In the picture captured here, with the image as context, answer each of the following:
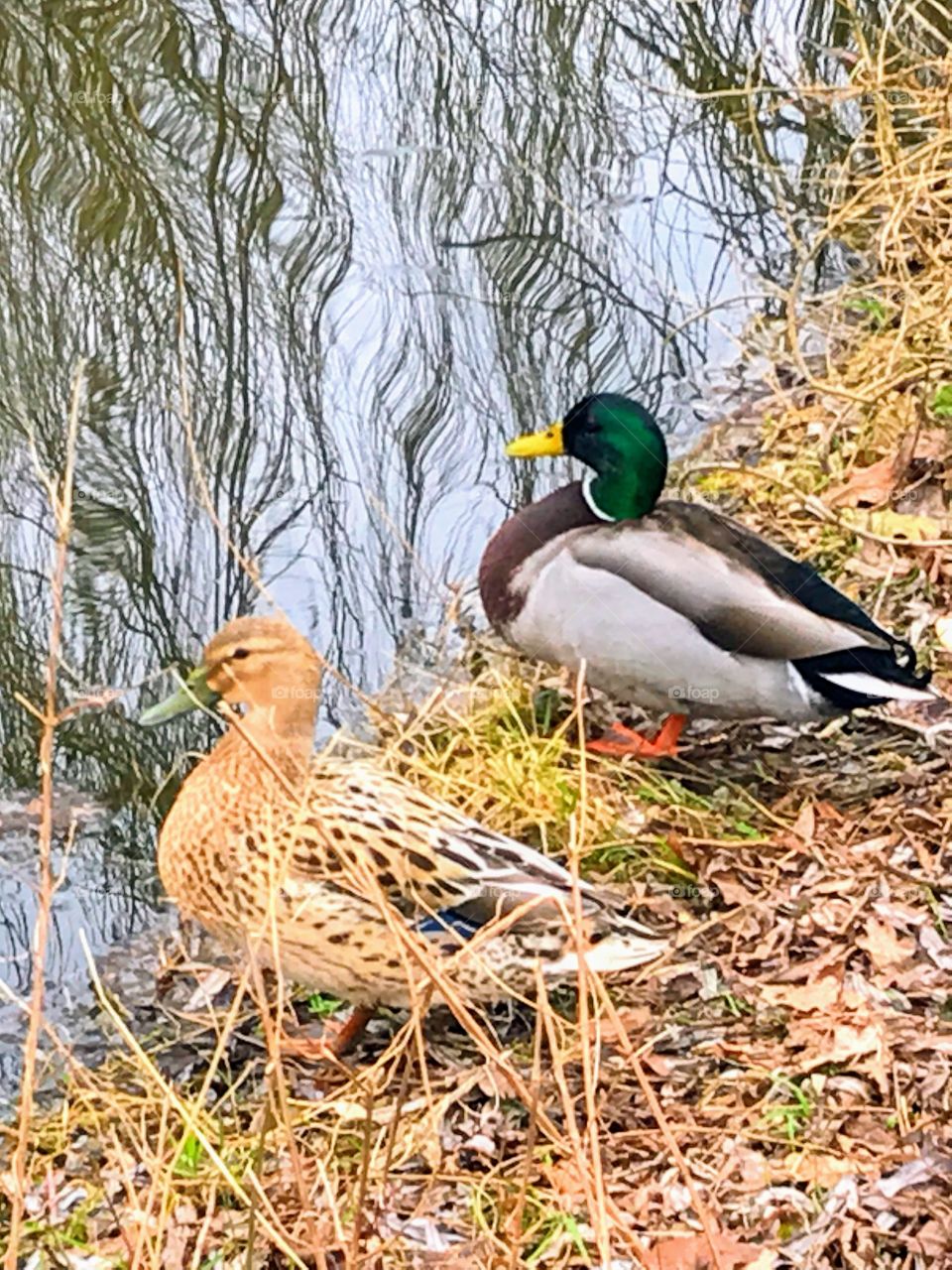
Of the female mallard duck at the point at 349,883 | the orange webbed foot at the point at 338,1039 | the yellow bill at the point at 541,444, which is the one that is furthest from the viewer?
the yellow bill at the point at 541,444

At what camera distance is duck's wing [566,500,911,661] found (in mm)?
3850

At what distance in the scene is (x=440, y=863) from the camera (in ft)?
10.5

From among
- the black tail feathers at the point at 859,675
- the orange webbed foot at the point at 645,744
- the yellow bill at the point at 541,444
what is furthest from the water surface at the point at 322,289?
the black tail feathers at the point at 859,675

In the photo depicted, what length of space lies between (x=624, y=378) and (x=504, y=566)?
244 cm

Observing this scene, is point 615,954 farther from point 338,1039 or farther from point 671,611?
point 671,611

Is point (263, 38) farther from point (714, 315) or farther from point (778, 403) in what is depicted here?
point (778, 403)

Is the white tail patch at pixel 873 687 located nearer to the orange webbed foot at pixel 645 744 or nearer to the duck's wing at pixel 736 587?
the duck's wing at pixel 736 587

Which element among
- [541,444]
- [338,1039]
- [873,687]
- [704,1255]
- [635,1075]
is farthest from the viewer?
[541,444]

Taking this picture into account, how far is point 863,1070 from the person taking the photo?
9.95ft

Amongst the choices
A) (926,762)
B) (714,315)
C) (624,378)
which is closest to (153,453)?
(624,378)

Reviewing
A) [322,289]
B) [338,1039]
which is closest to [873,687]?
[338,1039]

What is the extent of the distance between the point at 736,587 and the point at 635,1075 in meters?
1.38

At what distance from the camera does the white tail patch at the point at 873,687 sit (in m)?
3.76

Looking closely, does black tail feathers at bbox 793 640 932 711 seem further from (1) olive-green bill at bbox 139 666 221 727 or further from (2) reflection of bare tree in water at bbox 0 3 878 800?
(2) reflection of bare tree in water at bbox 0 3 878 800
